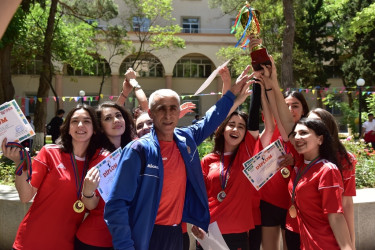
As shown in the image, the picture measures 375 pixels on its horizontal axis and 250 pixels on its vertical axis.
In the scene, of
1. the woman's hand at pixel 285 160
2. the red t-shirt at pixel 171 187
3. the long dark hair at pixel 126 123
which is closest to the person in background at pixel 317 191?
the woman's hand at pixel 285 160

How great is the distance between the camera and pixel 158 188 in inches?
101

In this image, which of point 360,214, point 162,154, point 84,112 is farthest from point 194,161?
point 360,214

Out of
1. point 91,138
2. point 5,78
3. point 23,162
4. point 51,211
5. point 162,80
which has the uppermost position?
point 162,80

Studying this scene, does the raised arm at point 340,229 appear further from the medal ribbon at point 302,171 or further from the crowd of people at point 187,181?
the medal ribbon at point 302,171

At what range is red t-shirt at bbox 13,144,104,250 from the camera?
2.98m

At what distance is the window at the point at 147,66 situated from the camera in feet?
115

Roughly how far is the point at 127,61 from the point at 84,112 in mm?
33317

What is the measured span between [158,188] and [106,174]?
580mm

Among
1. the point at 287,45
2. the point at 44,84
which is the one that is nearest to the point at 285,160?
the point at 287,45

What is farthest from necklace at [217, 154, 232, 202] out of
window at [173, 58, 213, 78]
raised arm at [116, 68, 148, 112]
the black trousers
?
window at [173, 58, 213, 78]

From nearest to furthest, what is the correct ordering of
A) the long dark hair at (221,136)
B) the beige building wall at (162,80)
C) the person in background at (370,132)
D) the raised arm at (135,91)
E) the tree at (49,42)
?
the long dark hair at (221,136) < the raised arm at (135,91) < the person in background at (370,132) < the tree at (49,42) < the beige building wall at (162,80)

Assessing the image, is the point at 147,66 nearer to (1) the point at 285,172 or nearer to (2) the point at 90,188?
(1) the point at 285,172

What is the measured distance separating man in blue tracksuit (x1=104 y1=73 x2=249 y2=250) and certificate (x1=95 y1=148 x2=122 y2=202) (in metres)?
0.44

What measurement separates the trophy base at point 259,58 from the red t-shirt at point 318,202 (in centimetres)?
94
